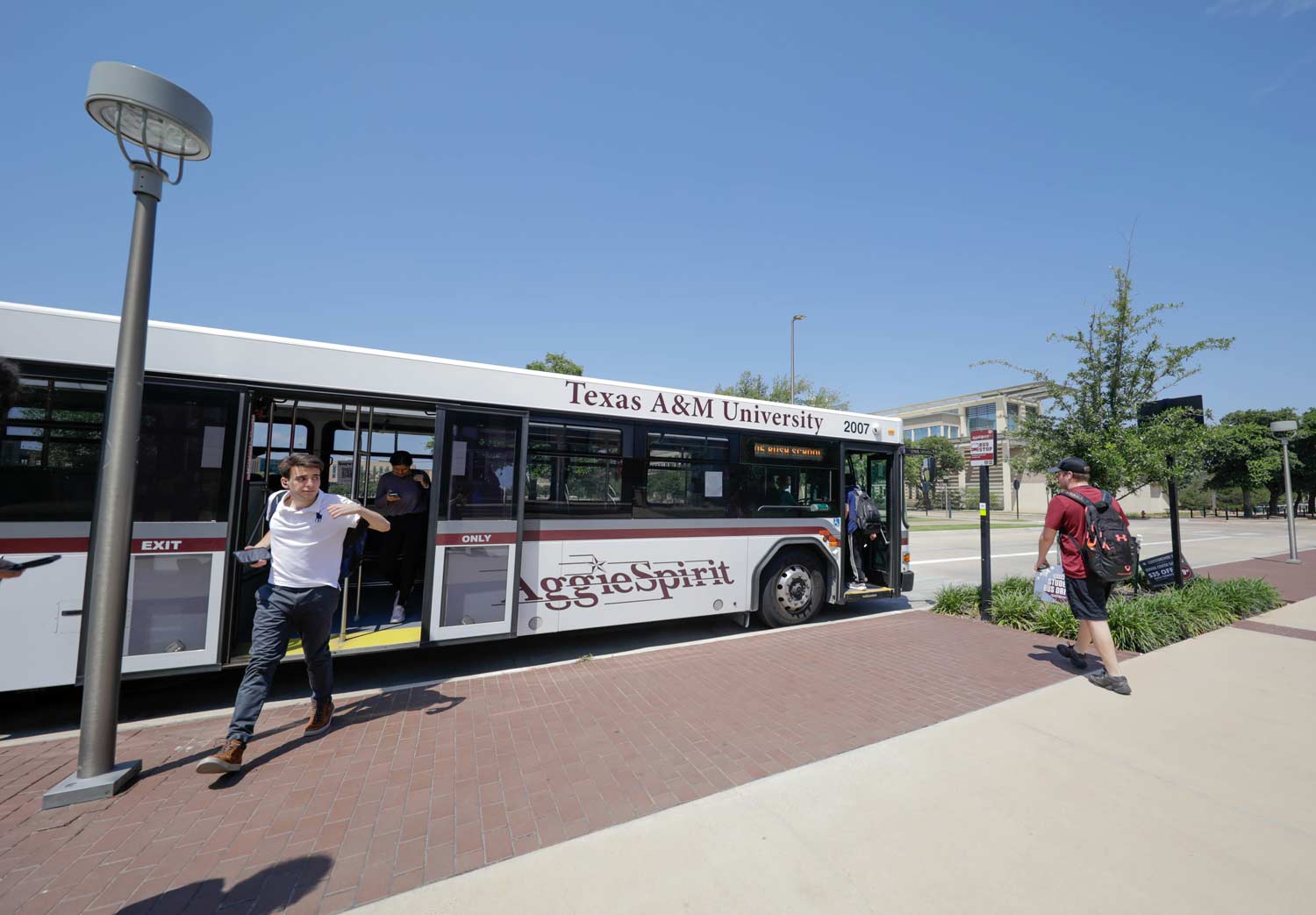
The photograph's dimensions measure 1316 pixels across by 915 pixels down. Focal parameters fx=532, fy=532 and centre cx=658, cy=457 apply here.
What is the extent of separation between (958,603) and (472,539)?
277 inches

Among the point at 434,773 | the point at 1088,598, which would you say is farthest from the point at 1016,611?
the point at 434,773

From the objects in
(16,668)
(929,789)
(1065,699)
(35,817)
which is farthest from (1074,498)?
(16,668)

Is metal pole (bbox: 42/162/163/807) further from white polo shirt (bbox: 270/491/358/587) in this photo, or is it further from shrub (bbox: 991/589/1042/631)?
shrub (bbox: 991/589/1042/631)

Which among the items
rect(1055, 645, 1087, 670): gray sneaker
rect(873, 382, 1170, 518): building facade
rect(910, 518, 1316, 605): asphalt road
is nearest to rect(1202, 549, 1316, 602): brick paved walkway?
rect(910, 518, 1316, 605): asphalt road

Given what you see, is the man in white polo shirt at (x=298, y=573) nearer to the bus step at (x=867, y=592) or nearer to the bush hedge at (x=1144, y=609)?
the bus step at (x=867, y=592)

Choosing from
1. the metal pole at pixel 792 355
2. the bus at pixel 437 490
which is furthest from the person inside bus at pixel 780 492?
the metal pole at pixel 792 355

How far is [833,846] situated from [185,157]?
5.66 meters

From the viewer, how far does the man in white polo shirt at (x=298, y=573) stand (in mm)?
3592

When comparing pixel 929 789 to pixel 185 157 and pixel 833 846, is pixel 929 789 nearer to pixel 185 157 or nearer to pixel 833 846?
pixel 833 846

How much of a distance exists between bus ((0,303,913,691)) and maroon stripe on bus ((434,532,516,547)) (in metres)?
0.01

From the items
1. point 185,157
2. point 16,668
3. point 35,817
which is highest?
point 185,157

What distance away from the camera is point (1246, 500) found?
54.0 m

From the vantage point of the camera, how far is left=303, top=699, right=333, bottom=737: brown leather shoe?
395 centimetres

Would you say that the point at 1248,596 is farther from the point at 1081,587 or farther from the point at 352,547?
the point at 352,547
